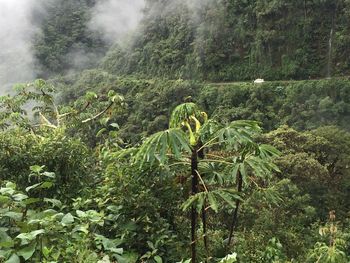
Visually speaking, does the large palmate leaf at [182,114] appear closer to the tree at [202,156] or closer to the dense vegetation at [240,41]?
the tree at [202,156]

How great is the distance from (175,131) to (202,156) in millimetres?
527

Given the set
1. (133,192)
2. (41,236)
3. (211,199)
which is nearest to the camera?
(41,236)

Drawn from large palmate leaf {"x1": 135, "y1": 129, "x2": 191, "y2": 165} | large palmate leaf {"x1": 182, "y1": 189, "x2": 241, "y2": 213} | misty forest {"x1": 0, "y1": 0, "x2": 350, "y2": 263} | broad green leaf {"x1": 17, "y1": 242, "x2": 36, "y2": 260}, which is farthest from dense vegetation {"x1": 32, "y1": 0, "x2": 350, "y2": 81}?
broad green leaf {"x1": 17, "y1": 242, "x2": 36, "y2": 260}

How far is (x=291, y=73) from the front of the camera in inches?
1570

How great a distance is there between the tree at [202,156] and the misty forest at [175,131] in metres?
0.01

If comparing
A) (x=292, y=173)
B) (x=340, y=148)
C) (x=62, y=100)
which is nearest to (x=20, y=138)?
(x=292, y=173)

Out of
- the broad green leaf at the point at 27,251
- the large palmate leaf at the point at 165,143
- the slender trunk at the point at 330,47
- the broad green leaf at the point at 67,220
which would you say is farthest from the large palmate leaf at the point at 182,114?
the slender trunk at the point at 330,47

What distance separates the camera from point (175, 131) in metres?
2.33

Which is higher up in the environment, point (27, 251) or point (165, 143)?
point (165, 143)

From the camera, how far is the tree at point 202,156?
2.32 metres

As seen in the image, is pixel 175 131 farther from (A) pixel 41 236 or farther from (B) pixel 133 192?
(A) pixel 41 236

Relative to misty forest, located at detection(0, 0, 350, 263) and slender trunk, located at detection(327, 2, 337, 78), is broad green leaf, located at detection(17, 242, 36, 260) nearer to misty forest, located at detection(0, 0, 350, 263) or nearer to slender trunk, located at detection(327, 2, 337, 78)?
misty forest, located at detection(0, 0, 350, 263)

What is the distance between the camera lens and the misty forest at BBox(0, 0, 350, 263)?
2.47 m

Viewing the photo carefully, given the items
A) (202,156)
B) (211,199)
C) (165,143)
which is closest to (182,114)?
(202,156)
